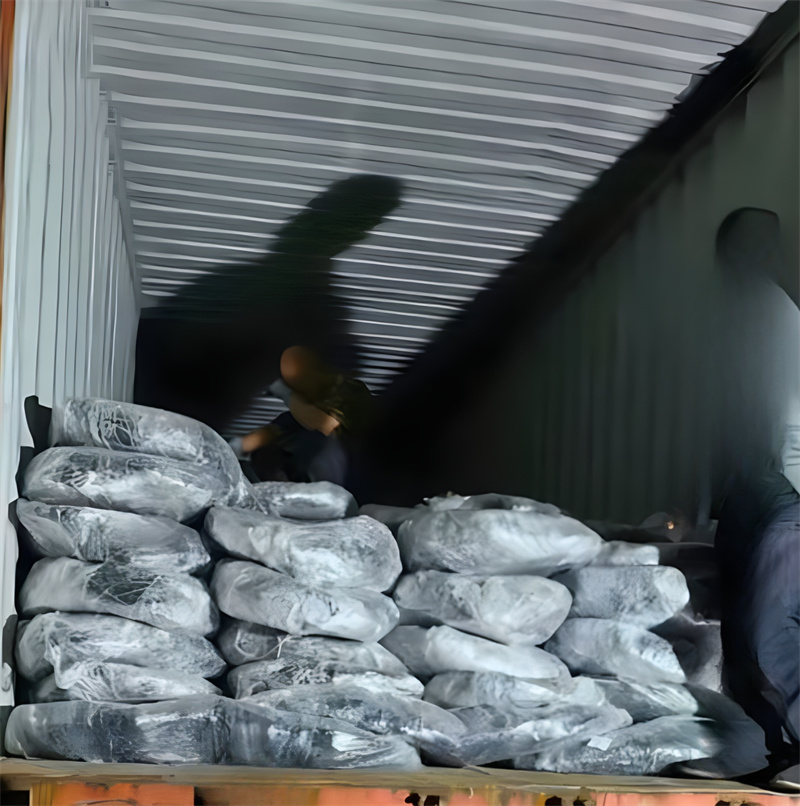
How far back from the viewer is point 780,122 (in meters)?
1.32

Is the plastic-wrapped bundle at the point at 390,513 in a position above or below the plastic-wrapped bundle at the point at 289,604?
above

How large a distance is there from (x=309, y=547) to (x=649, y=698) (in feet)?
1.77

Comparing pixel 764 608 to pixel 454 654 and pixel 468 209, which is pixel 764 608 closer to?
pixel 454 654

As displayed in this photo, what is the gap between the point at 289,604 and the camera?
3.59 feet

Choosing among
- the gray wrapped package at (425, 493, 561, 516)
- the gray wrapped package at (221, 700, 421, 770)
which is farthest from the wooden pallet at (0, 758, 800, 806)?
the gray wrapped package at (425, 493, 561, 516)

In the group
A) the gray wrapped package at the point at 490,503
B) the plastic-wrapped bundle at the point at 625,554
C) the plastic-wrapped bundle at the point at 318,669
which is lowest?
the plastic-wrapped bundle at the point at 318,669

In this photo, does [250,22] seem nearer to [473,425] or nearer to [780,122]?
[473,425]

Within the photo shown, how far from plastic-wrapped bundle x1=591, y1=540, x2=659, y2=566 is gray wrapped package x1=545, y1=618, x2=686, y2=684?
9 cm

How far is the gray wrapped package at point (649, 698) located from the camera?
1174mm

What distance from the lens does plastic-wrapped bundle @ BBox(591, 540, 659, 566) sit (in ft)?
4.00

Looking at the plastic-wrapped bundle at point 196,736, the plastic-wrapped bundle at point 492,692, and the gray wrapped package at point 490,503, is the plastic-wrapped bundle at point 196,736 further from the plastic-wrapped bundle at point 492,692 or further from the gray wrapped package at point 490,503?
the gray wrapped package at point 490,503

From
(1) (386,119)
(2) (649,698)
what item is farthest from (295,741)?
(1) (386,119)

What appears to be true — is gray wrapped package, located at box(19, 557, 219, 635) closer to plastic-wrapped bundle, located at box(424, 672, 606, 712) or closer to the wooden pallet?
the wooden pallet

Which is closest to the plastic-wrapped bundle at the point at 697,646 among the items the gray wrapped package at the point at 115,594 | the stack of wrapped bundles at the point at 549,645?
the stack of wrapped bundles at the point at 549,645
